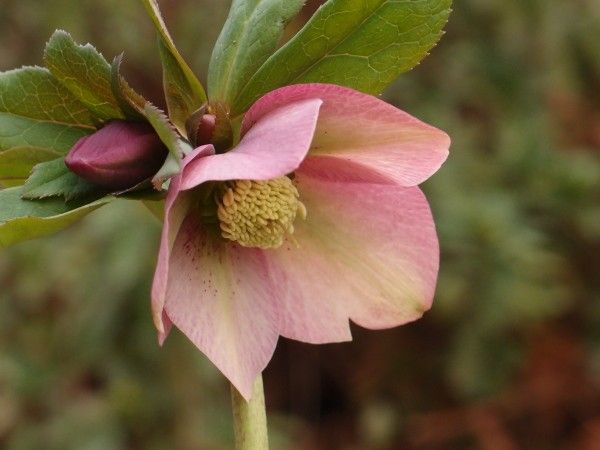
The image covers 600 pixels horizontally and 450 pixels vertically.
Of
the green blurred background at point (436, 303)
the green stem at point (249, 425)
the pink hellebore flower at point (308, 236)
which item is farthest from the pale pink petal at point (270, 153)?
the green blurred background at point (436, 303)

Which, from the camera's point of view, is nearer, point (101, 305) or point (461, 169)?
point (101, 305)

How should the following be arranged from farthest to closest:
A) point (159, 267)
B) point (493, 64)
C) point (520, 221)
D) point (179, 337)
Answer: point (493, 64), point (520, 221), point (179, 337), point (159, 267)

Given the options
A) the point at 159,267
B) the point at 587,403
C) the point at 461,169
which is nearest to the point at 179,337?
the point at 461,169

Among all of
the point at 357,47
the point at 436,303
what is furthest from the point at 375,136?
the point at 436,303

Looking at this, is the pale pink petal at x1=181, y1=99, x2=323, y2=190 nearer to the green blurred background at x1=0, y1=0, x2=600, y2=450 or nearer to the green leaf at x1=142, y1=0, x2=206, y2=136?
the green leaf at x1=142, y1=0, x2=206, y2=136

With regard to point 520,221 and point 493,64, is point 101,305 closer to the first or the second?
point 520,221

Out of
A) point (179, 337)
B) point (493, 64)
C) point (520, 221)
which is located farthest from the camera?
point (493, 64)

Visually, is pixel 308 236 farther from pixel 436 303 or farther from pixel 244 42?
pixel 436 303
